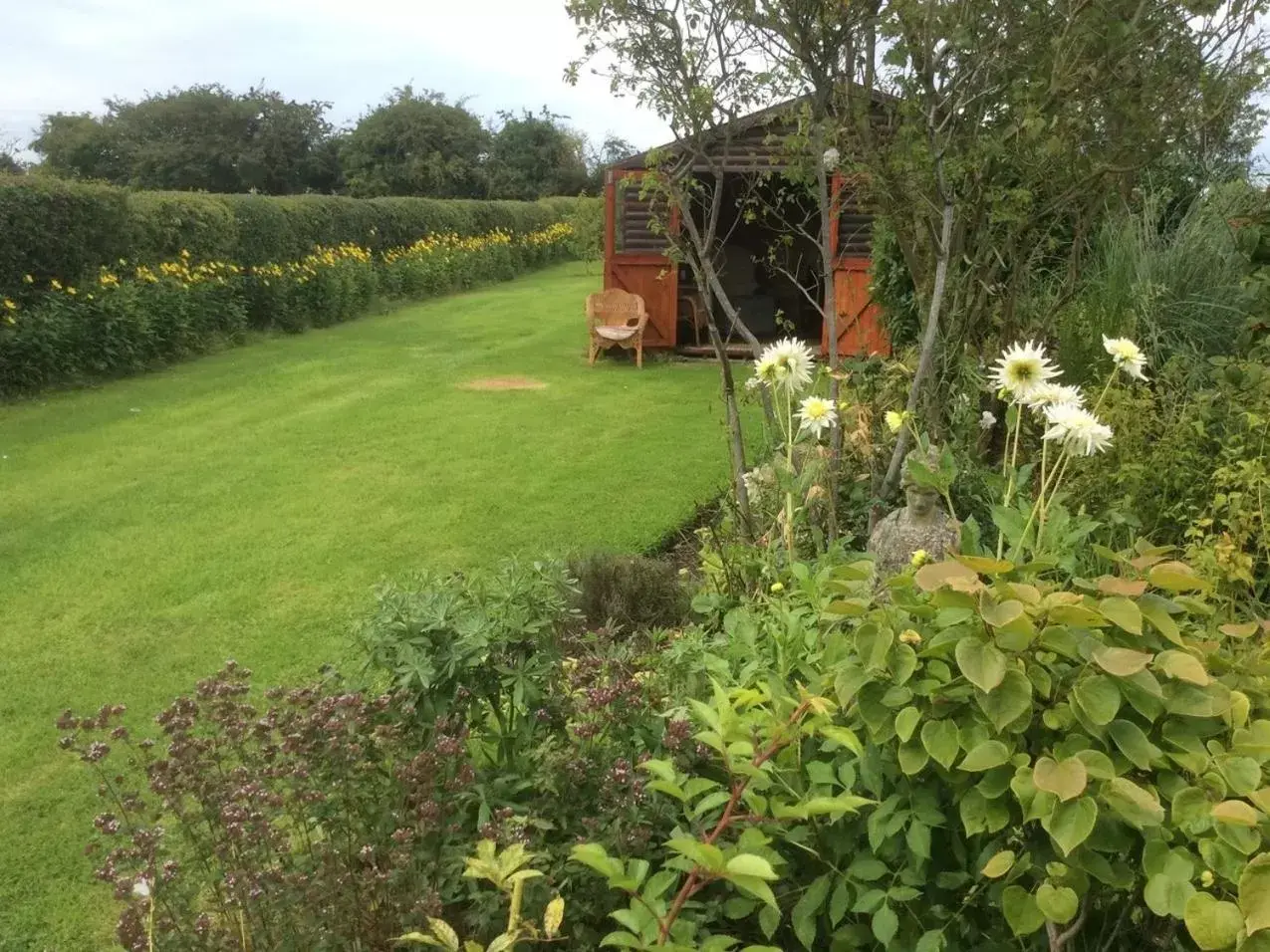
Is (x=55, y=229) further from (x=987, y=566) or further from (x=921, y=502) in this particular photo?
(x=987, y=566)

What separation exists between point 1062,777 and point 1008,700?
5.1 inches

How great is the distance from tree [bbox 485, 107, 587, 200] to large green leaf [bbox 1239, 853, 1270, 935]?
3622 centimetres

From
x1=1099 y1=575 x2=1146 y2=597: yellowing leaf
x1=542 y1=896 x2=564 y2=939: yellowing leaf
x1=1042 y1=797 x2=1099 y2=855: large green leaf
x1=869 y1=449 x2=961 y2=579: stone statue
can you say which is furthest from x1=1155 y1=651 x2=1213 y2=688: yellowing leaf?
x1=869 y1=449 x2=961 y2=579: stone statue

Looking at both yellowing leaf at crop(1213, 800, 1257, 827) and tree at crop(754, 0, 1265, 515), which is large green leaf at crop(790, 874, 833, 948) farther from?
tree at crop(754, 0, 1265, 515)

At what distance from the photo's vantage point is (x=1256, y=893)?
3.70 ft

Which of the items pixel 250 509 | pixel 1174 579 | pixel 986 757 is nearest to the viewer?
pixel 986 757

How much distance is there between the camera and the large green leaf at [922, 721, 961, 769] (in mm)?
1383

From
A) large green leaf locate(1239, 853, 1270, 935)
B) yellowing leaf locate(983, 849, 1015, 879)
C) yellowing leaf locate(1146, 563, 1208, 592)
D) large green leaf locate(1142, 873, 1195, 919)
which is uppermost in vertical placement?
yellowing leaf locate(1146, 563, 1208, 592)

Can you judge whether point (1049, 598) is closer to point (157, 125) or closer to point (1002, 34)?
point (1002, 34)

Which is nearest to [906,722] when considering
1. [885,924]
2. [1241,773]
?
[885,924]

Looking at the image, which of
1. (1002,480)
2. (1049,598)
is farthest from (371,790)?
(1002,480)

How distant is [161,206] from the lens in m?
11.4

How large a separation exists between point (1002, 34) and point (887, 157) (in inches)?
22.6

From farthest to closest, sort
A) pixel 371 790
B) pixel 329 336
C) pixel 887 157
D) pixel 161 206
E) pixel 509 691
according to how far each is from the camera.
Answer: pixel 329 336
pixel 161 206
pixel 887 157
pixel 509 691
pixel 371 790
